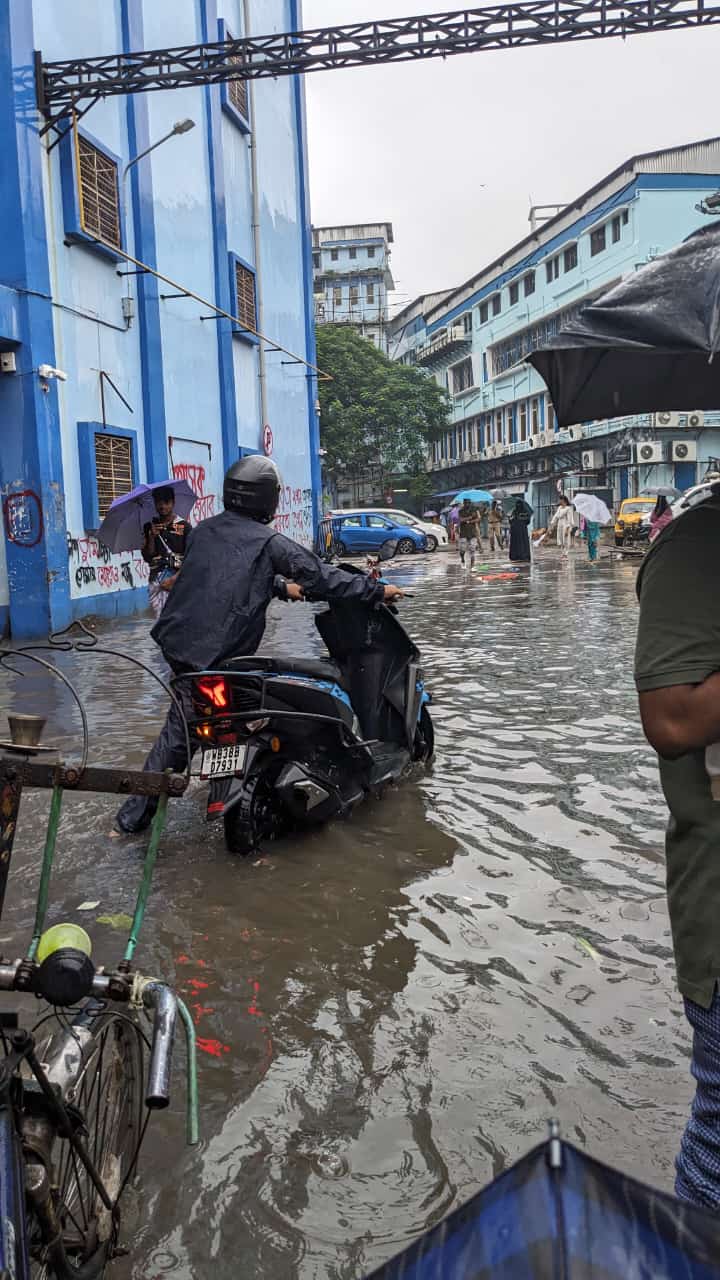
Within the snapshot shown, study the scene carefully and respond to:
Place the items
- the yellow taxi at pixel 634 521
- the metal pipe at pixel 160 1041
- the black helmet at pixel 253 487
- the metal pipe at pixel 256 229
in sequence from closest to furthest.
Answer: the metal pipe at pixel 160 1041, the black helmet at pixel 253 487, the metal pipe at pixel 256 229, the yellow taxi at pixel 634 521

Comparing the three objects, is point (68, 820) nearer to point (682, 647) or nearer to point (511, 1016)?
point (511, 1016)

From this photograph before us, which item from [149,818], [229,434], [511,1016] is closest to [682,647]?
[511,1016]

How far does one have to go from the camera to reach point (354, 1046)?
3133mm

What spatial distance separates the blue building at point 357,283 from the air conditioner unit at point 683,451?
45.0 meters

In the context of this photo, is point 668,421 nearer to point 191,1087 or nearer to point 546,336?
point 546,336

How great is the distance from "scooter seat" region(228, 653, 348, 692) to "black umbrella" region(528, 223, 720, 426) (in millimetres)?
2595

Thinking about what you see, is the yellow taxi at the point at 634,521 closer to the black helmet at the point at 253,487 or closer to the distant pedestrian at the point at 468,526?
the distant pedestrian at the point at 468,526

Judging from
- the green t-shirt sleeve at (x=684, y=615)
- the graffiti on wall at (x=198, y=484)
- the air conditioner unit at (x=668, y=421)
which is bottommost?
the green t-shirt sleeve at (x=684, y=615)

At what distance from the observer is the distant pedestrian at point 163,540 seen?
30.4 ft

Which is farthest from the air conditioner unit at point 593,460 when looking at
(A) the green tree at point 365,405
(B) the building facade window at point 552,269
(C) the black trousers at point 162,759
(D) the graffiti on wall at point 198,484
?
(C) the black trousers at point 162,759

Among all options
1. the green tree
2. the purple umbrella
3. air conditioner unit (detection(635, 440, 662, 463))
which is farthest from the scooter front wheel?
the green tree

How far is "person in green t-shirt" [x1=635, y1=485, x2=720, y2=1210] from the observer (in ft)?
5.62

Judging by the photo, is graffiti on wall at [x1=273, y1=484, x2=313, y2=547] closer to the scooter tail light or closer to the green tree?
the scooter tail light

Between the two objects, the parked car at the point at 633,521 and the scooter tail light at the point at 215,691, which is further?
the parked car at the point at 633,521
